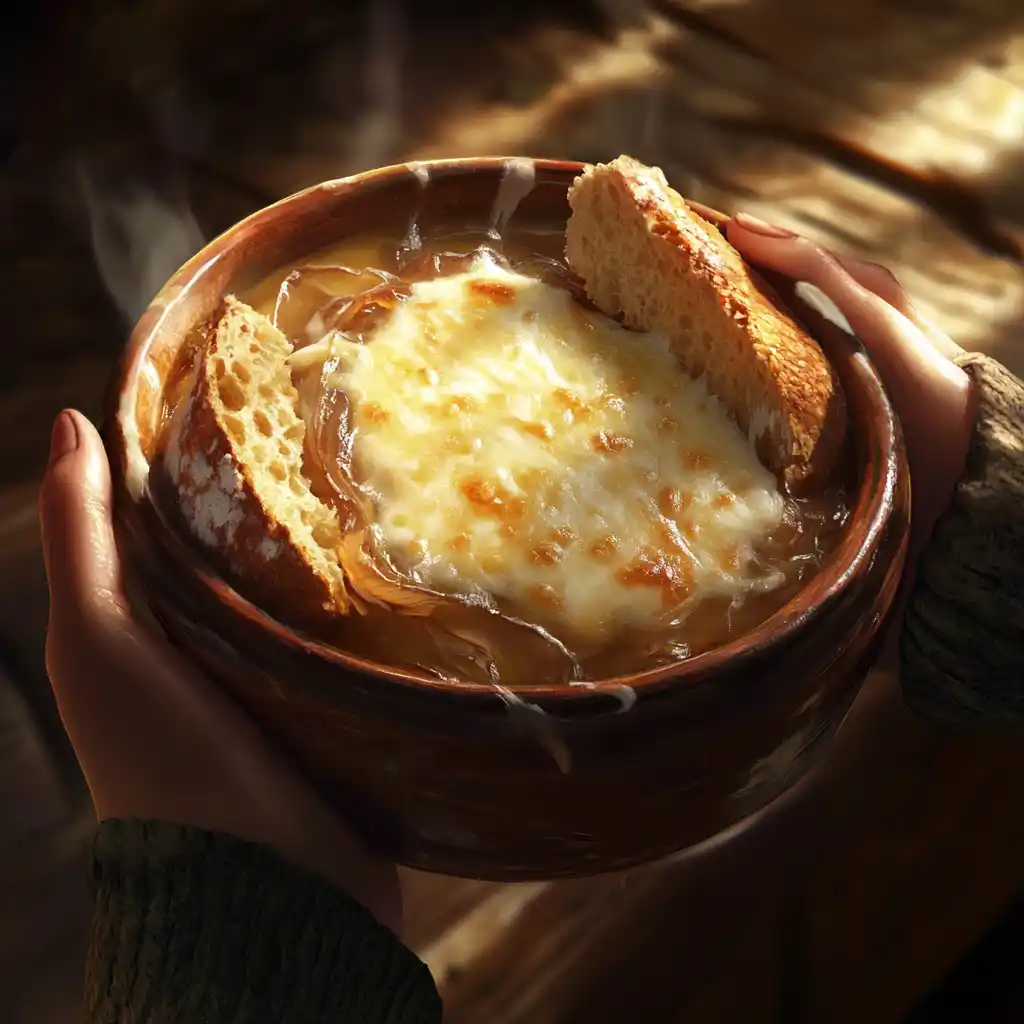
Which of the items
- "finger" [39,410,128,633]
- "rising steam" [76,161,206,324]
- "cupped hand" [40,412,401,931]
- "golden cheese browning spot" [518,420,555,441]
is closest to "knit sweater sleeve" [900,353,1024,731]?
"golden cheese browning spot" [518,420,555,441]

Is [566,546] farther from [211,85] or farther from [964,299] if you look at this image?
[211,85]

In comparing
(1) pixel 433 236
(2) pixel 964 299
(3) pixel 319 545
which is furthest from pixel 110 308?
(2) pixel 964 299

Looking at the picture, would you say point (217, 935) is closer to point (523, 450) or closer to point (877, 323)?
point (523, 450)

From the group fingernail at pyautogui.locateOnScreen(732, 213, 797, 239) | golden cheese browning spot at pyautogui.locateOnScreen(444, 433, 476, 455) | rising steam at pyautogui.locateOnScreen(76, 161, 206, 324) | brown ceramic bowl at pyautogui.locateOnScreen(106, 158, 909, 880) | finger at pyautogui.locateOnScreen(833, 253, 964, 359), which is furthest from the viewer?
rising steam at pyautogui.locateOnScreen(76, 161, 206, 324)

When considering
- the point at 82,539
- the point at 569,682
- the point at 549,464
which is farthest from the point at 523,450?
the point at 82,539

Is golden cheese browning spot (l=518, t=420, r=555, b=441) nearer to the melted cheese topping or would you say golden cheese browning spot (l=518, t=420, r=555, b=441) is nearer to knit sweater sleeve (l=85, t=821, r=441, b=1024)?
the melted cheese topping

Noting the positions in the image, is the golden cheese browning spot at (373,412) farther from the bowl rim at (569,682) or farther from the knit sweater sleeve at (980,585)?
the knit sweater sleeve at (980,585)
